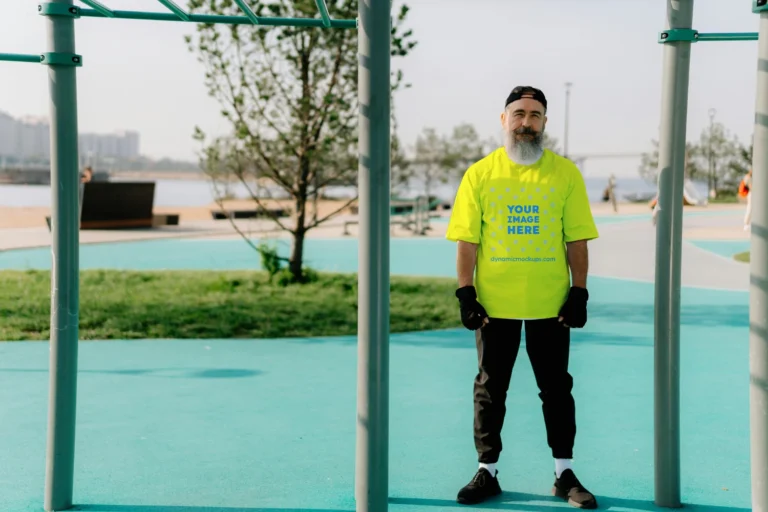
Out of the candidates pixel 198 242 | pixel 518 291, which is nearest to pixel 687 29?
pixel 518 291

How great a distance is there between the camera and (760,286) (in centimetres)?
288

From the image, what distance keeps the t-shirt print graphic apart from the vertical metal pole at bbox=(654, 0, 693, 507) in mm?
460

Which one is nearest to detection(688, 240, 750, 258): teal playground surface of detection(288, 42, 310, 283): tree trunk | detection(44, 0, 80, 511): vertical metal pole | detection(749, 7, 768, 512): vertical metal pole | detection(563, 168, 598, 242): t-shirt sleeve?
detection(288, 42, 310, 283): tree trunk

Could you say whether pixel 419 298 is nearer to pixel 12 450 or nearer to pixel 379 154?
pixel 12 450

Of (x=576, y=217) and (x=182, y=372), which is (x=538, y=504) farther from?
(x=182, y=372)

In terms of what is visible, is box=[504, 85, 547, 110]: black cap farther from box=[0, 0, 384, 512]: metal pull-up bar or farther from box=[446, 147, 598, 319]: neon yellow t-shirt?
box=[0, 0, 384, 512]: metal pull-up bar

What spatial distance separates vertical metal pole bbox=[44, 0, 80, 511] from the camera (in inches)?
159

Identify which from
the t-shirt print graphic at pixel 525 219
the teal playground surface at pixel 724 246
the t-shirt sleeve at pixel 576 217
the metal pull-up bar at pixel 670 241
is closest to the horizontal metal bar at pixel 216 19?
the t-shirt print graphic at pixel 525 219

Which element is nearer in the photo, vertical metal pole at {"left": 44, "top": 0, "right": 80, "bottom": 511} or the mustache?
vertical metal pole at {"left": 44, "top": 0, "right": 80, "bottom": 511}

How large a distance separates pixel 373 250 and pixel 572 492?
4.88 ft

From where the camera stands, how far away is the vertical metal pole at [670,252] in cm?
423

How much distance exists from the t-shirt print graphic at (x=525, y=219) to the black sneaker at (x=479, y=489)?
0.96 meters

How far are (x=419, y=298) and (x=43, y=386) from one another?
5.96 meters

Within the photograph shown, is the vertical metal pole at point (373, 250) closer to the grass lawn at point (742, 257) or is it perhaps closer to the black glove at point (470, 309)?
the black glove at point (470, 309)
